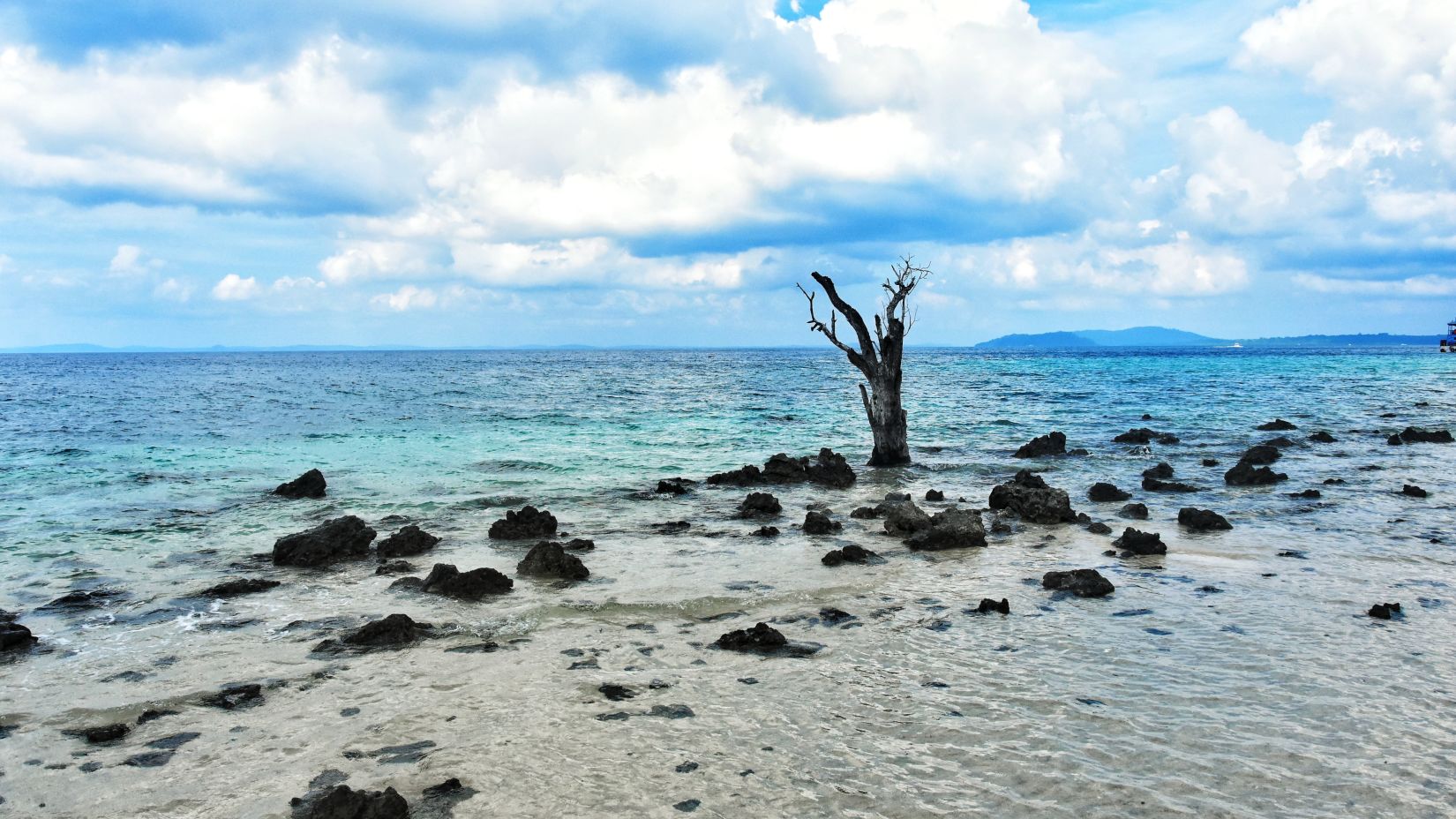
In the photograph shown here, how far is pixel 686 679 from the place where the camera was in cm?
825

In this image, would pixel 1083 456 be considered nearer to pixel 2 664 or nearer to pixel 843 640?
pixel 843 640

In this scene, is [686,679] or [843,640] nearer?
[686,679]

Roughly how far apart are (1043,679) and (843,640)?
2192 millimetres

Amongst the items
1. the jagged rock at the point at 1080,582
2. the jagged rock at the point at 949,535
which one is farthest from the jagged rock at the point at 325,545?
the jagged rock at the point at 1080,582

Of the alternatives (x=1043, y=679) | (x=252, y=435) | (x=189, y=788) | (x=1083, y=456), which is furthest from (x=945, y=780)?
(x=252, y=435)

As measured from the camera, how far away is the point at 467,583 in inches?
452

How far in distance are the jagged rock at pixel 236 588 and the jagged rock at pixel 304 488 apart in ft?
28.3

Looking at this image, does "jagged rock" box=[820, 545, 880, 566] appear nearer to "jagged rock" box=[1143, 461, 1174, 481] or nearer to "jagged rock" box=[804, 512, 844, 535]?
"jagged rock" box=[804, 512, 844, 535]

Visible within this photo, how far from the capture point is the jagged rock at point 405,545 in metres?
14.1

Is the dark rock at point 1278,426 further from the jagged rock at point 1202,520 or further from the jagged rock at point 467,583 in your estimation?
the jagged rock at point 467,583

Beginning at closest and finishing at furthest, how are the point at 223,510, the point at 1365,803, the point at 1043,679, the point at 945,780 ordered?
the point at 1365,803, the point at 945,780, the point at 1043,679, the point at 223,510

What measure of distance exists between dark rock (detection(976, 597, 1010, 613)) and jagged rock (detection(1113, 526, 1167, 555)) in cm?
416

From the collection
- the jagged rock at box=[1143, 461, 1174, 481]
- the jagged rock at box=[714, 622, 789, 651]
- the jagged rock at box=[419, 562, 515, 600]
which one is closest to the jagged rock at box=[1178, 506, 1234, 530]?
the jagged rock at box=[1143, 461, 1174, 481]

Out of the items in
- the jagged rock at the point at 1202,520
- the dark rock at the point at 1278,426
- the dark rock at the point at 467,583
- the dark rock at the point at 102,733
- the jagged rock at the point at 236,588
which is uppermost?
the dark rock at the point at 1278,426
